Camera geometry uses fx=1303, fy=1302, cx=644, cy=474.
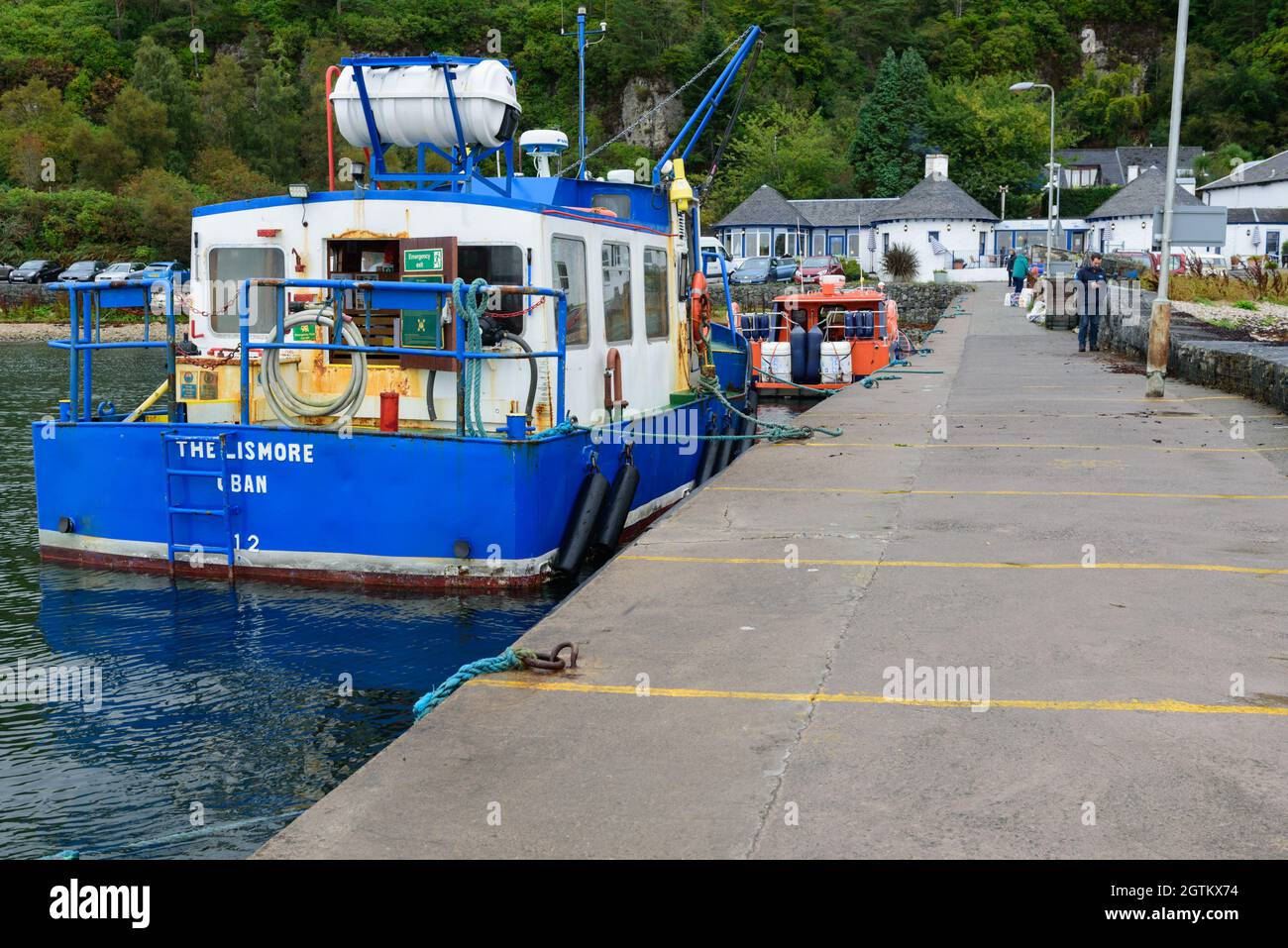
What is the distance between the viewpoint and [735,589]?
8.04 meters

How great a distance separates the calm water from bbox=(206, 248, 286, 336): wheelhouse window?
2.60 m

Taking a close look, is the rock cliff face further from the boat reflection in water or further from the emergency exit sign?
the boat reflection in water

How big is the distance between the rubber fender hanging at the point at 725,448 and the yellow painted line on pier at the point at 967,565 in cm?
815

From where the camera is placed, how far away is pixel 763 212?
3292 inches

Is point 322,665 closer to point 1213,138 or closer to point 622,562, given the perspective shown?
point 622,562

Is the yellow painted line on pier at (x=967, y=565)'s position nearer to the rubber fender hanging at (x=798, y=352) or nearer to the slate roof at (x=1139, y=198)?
the rubber fender hanging at (x=798, y=352)

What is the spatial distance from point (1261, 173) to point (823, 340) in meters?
65.8

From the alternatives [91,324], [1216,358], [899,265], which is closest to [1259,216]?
[899,265]

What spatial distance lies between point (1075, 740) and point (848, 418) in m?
11.7

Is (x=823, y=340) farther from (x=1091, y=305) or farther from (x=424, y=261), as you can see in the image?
(x=424, y=261)

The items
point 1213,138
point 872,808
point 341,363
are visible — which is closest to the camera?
point 872,808

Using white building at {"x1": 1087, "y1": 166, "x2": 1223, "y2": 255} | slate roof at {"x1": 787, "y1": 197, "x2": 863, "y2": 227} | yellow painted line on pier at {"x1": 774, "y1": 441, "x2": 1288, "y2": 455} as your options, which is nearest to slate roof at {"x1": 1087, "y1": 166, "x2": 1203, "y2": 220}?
white building at {"x1": 1087, "y1": 166, "x2": 1223, "y2": 255}

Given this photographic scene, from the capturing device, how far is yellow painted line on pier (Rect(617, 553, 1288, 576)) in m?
8.21
